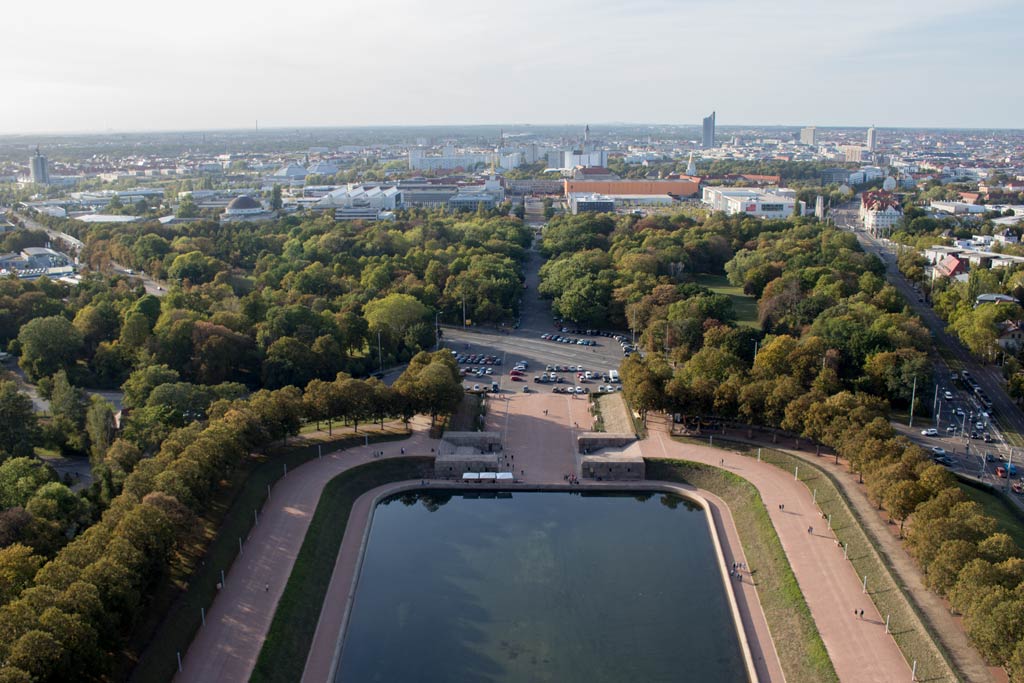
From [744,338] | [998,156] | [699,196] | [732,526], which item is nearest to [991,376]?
[744,338]

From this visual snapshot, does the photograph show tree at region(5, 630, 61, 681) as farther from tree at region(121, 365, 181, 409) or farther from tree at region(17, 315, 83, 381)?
tree at region(17, 315, 83, 381)

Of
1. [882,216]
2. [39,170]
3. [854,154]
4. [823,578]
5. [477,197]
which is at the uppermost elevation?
[854,154]

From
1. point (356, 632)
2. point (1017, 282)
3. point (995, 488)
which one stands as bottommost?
point (356, 632)

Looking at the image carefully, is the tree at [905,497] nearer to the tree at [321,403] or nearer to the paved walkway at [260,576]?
the paved walkway at [260,576]

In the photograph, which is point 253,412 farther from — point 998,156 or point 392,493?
point 998,156

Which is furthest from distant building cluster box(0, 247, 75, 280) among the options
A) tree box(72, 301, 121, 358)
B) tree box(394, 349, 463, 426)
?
tree box(394, 349, 463, 426)

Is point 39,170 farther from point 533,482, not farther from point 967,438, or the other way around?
point 967,438

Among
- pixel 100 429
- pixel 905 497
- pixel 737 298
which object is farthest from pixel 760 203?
pixel 100 429

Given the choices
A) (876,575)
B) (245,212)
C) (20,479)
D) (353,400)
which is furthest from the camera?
(245,212)
